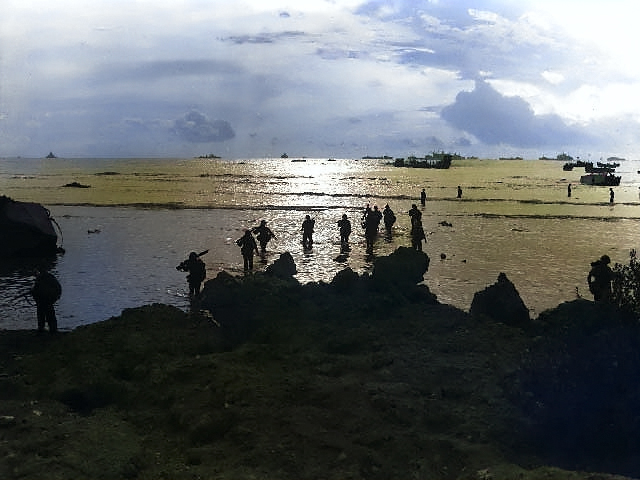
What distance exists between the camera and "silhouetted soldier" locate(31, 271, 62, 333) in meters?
13.7

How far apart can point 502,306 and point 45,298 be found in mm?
11107

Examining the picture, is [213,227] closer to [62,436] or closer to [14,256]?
[14,256]

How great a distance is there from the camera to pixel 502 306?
13891 mm

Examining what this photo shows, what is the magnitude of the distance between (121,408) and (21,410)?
1.52 metres

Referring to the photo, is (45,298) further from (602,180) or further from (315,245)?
(602,180)

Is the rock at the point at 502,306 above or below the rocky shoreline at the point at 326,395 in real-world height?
above

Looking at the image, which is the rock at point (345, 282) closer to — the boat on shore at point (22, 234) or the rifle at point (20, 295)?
the rifle at point (20, 295)

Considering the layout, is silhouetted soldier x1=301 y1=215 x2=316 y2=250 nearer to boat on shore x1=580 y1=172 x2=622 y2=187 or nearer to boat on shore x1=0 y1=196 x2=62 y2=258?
boat on shore x1=0 y1=196 x2=62 y2=258

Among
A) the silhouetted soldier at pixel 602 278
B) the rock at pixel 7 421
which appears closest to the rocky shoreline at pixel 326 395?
the rock at pixel 7 421

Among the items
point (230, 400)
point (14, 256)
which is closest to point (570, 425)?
point (230, 400)


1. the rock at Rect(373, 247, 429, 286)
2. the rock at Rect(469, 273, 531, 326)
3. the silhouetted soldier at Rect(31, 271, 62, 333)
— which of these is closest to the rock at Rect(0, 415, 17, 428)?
the silhouetted soldier at Rect(31, 271, 62, 333)

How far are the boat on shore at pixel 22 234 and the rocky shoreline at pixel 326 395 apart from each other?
14189mm

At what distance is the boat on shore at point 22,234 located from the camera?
26.3 metres

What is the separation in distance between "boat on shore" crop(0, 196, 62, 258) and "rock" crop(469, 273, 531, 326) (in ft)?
69.3
